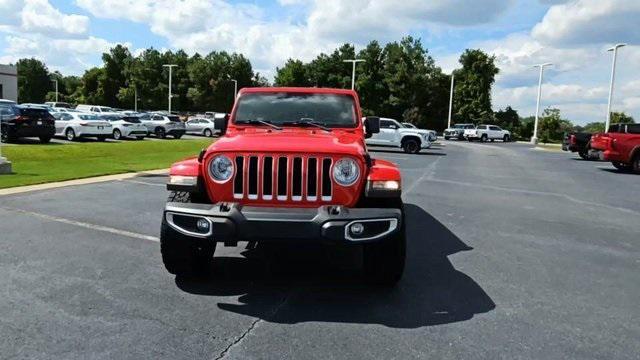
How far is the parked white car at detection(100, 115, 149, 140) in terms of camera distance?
99.7ft

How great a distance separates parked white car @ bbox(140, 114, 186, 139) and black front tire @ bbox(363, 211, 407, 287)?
3157cm

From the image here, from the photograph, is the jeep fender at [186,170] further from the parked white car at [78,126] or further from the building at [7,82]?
the building at [7,82]

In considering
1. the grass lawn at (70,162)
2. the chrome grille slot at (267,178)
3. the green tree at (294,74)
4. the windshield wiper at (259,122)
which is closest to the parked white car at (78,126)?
the grass lawn at (70,162)

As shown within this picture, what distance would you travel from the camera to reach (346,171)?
4.68 m

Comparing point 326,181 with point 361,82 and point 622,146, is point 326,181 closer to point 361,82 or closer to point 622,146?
point 622,146

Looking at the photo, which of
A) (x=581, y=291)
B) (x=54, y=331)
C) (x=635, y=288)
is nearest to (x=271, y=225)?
(x=54, y=331)

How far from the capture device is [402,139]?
29.1m

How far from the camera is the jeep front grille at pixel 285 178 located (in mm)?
4582

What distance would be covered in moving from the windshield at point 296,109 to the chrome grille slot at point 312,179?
1551 millimetres

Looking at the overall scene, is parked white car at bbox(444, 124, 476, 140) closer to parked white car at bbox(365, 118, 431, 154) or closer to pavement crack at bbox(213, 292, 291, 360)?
parked white car at bbox(365, 118, 431, 154)

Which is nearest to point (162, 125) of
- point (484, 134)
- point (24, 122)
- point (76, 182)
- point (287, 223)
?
point (24, 122)

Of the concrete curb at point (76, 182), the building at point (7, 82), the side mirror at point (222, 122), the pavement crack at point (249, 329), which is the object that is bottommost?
the concrete curb at point (76, 182)

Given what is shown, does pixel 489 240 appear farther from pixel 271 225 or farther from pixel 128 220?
pixel 128 220

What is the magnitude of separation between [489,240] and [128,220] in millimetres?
5068
